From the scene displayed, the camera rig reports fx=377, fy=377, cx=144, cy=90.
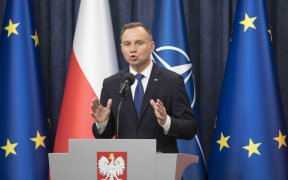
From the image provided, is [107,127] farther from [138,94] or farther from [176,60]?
[176,60]

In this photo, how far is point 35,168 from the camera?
350 centimetres

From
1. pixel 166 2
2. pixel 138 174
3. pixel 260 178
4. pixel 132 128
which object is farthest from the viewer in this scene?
pixel 166 2

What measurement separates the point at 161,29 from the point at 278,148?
1547mm

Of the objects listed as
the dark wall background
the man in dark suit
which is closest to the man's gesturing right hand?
the man in dark suit

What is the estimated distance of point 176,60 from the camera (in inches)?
142

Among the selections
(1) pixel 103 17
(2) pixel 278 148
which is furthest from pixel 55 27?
(2) pixel 278 148

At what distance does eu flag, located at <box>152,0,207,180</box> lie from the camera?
357 cm

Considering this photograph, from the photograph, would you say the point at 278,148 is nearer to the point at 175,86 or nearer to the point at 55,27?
the point at 175,86

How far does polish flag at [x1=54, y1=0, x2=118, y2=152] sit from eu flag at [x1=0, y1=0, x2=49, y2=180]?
0.69ft

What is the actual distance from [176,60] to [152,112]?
4.72ft

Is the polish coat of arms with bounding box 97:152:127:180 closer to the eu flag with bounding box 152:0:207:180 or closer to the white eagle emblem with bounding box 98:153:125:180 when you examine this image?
the white eagle emblem with bounding box 98:153:125:180

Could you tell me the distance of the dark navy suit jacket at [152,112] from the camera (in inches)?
88.4

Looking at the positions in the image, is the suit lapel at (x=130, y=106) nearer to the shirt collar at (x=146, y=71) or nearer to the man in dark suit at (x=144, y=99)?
the man in dark suit at (x=144, y=99)

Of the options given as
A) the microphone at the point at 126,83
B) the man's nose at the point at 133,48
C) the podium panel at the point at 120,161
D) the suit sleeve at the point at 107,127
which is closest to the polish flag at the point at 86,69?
the suit sleeve at the point at 107,127
